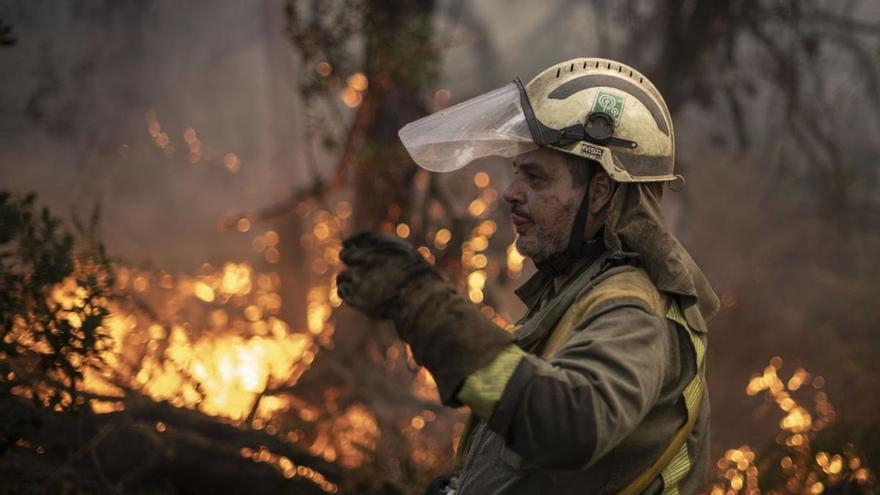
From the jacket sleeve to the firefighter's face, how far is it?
24.2 inches

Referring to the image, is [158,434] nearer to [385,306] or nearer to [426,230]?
[385,306]

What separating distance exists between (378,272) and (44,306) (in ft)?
6.81

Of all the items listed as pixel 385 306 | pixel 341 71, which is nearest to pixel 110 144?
pixel 341 71

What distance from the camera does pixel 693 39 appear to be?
870 centimetres

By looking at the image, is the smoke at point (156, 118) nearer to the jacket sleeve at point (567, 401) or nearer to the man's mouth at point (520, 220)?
the man's mouth at point (520, 220)

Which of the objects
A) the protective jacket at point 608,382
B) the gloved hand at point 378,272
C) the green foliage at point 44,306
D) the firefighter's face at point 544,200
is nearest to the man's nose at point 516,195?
the firefighter's face at point 544,200

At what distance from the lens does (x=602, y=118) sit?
2.66 meters

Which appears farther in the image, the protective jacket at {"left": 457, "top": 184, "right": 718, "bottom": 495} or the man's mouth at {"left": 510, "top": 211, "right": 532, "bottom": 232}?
the man's mouth at {"left": 510, "top": 211, "right": 532, "bottom": 232}

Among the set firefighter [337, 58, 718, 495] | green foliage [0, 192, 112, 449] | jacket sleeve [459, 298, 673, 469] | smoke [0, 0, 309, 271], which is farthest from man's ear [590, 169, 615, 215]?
smoke [0, 0, 309, 271]

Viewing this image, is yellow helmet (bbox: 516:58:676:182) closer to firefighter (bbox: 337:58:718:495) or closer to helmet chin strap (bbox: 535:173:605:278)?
firefighter (bbox: 337:58:718:495)

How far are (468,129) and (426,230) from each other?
4.70m

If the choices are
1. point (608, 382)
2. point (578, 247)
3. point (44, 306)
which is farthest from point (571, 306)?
point (44, 306)

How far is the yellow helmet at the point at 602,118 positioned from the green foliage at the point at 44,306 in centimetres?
188

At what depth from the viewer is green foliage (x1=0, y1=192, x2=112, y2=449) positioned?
364 centimetres
